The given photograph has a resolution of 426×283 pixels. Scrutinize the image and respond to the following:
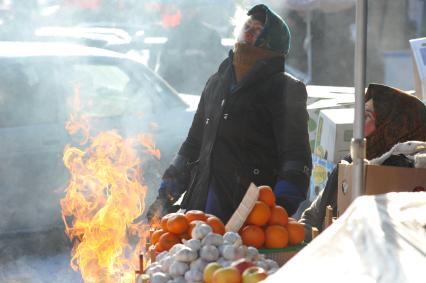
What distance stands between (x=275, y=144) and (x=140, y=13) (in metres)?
13.4

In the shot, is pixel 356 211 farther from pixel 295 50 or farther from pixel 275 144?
pixel 295 50

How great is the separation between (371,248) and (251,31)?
203cm

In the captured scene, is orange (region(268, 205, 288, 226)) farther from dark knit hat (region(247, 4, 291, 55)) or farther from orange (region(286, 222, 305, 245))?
dark knit hat (region(247, 4, 291, 55))

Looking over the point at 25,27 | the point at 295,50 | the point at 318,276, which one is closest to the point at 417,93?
the point at 318,276

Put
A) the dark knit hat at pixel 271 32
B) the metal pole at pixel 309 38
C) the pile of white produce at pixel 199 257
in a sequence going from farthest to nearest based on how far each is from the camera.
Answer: the metal pole at pixel 309 38 → the dark knit hat at pixel 271 32 → the pile of white produce at pixel 199 257

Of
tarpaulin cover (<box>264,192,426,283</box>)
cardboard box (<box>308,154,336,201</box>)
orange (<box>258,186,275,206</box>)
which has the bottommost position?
cardboard box (<box>308,154,336,201</box>)

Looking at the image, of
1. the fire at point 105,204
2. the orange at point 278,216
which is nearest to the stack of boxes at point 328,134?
the fire at point 105,204

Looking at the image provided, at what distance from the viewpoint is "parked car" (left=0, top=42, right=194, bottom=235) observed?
6824 mm

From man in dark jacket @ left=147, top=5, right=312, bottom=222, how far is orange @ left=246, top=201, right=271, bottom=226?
1.30 feet

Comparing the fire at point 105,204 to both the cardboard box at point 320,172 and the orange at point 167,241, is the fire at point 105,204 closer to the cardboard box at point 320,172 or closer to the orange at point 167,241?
the orange at point 167,241

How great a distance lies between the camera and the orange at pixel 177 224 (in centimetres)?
313

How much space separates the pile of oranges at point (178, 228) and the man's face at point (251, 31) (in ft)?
3.08

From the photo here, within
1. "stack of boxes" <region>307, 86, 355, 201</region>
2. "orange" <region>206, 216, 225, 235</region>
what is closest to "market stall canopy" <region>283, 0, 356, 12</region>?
"stack of boxes" <region>307, 86, 355, 201</region>

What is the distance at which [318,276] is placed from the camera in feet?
5.90
